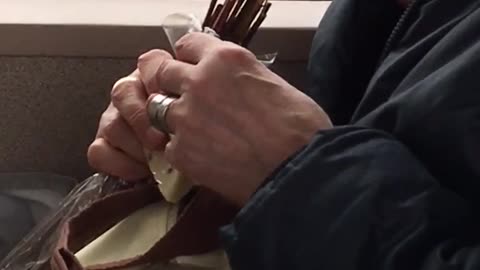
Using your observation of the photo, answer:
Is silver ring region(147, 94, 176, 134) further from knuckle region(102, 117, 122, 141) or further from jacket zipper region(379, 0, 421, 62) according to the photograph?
jacket zipper region(379, 0, 421, 62)

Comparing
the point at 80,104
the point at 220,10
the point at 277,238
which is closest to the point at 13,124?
the point at 80,104

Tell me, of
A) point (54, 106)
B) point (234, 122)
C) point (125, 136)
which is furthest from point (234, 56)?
point (54, 106)

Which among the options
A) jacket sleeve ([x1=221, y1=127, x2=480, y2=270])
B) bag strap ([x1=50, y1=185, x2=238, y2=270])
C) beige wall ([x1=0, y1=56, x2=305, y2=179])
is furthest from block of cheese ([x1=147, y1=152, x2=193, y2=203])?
beige wall ([x1=0, y1=56, x2=305, y2=179])

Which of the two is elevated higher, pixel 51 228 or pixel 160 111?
pixel 160 111

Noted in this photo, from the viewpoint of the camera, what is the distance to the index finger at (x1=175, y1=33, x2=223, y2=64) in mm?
835

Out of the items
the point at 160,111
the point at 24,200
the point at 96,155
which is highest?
the point at 160,111

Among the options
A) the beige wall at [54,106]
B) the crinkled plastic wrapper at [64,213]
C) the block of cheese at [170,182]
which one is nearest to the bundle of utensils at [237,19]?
the crinkled plastic wrapper at [64,213]

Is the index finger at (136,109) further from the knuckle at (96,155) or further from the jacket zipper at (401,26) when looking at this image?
the jacket zipper at (401,26)

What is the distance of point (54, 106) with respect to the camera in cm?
115

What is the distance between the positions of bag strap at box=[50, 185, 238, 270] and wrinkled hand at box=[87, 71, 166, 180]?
3cm

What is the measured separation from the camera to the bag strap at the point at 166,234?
83cm

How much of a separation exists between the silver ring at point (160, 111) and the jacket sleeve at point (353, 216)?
0.43 feet

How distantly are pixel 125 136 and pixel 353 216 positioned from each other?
28 centimetres

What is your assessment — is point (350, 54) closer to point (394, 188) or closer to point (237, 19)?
point (237, 19)
